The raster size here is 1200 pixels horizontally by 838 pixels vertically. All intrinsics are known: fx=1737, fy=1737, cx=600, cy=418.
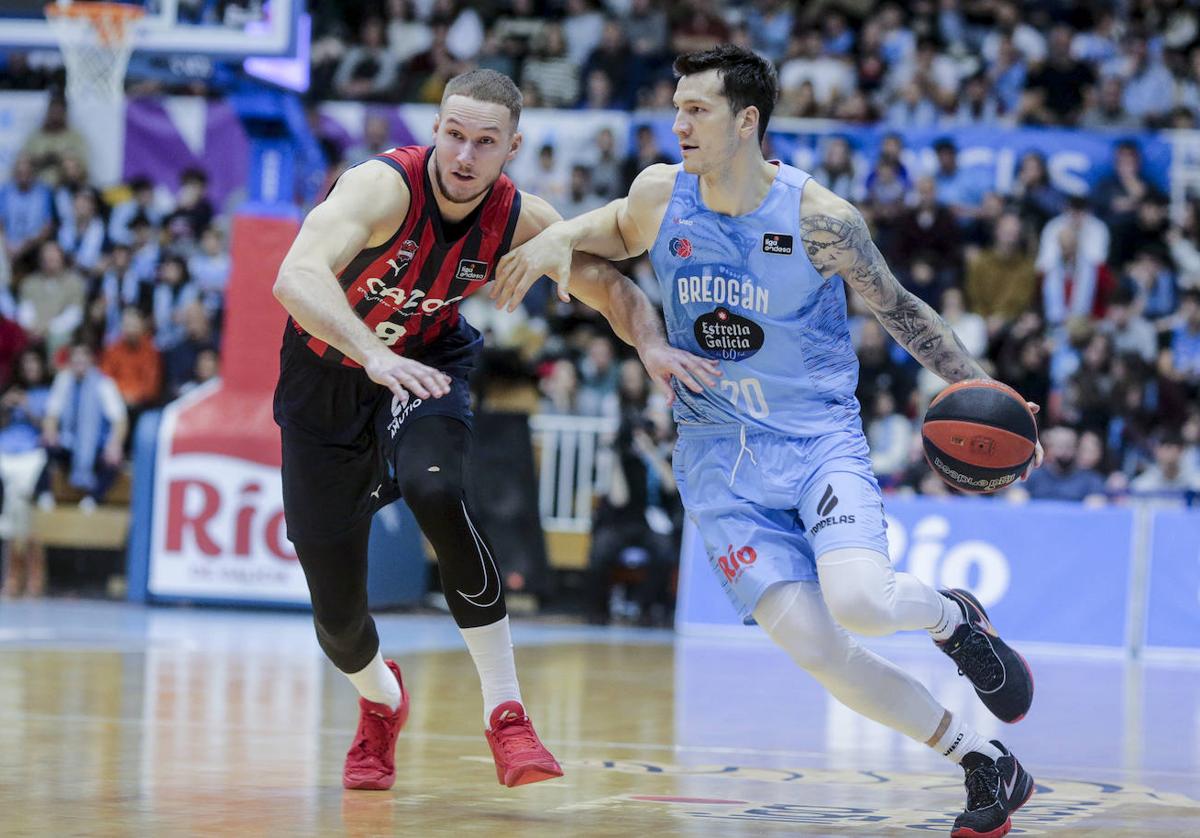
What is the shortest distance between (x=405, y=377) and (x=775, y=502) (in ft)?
4.35

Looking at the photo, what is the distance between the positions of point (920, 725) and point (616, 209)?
198 centimetres

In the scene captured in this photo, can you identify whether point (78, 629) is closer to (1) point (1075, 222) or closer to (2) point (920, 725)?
(2) point (920, 725)

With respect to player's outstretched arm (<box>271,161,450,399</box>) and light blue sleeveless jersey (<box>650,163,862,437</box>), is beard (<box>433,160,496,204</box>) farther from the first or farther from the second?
light blue sleeveless jersey (<box>650,163,862,437</box>)

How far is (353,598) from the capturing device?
591 cm

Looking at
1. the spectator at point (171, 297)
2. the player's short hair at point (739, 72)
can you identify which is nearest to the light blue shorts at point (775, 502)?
the player's short hair at point (739, 72)

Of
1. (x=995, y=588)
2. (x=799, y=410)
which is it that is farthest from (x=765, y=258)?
(x=995, y=588)

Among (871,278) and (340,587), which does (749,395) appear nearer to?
(871,278)

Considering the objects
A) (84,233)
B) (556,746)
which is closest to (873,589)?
(556,746)

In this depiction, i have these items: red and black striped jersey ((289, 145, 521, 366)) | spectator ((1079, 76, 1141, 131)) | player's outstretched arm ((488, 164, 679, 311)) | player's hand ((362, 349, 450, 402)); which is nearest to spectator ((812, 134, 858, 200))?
spectator ((1079, 76, 1141, 131))

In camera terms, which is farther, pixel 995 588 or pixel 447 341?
pixel 995 588

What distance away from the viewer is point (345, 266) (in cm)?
546

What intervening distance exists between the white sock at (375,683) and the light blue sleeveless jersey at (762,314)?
1513 mm

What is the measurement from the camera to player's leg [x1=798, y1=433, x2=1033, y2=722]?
5062mm

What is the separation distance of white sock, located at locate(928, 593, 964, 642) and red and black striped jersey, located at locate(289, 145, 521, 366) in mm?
1847
